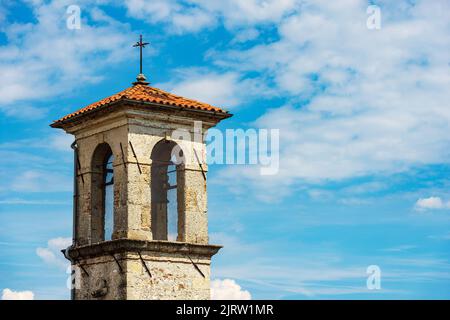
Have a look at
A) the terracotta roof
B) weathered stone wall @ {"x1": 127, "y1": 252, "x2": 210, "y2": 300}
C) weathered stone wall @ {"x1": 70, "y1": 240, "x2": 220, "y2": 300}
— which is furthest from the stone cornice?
the terracotta roof

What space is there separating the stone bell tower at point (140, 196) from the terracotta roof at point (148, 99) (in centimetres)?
3

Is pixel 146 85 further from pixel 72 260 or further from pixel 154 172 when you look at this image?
Answer: pixel 72 260

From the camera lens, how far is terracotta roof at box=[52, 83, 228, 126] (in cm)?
2966

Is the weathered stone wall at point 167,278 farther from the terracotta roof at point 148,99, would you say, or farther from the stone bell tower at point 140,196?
the terracotta roof at point 148,99

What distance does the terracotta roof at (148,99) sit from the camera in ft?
97.3

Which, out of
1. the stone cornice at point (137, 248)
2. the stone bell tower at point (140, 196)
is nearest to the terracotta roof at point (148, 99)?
the stone bell tower at point (140, 196)

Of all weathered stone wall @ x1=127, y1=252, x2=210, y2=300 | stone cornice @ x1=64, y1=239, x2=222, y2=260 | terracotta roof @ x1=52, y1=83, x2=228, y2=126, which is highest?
terracotta roof @ x1=52, y1=83, x2=228, y2=126

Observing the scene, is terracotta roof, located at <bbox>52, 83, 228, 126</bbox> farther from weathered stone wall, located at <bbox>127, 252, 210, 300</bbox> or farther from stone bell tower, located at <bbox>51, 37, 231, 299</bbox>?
weathered stone wall, located at <bbox>127, 252, 210, 300</bbox>

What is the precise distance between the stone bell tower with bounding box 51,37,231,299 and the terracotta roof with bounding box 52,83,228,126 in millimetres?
32

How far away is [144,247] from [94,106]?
400cm

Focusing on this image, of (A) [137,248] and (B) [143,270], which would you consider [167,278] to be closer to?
(B) [143,270]
